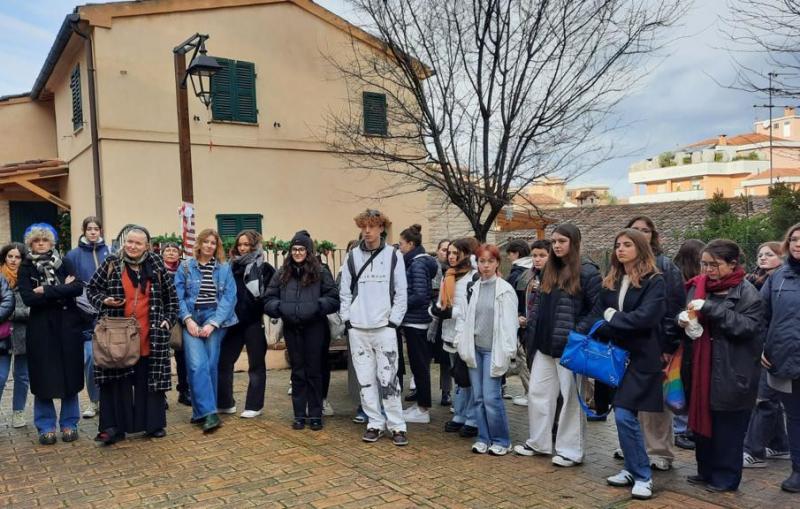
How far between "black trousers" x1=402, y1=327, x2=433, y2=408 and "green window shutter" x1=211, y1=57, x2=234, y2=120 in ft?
28.2

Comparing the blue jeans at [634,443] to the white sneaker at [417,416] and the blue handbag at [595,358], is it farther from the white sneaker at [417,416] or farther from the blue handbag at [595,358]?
the white sneaker at [417,416]

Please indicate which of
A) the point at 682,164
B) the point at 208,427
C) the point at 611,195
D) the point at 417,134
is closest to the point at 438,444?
the point at 208,427

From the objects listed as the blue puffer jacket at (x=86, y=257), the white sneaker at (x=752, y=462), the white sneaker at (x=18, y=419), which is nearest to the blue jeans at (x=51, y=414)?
the white sneaker at (x=18, y=419)

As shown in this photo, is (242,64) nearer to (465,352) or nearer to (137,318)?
(137,318)

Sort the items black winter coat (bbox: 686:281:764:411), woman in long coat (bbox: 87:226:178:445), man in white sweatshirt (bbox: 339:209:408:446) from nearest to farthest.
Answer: black winter coat (bbox: 686:281:764:411), woman in long coat (bbox: 87:226:178:445), man in white sweatshirt (bbox: 339:209:408:446)

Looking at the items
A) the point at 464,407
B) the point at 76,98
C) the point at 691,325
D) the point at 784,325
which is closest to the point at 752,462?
the point at 784,325

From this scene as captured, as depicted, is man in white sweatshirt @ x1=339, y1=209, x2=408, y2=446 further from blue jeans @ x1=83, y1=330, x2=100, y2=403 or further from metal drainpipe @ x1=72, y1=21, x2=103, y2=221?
metal drainpipe @ x1=72, y1=21, x2=103, y2=221

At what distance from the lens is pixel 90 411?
7074mm

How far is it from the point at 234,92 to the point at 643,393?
447 inches

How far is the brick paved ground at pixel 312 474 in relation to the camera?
457 centimetres

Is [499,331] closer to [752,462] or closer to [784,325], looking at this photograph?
[784,325]

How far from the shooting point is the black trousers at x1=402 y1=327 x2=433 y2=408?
667 centimetres

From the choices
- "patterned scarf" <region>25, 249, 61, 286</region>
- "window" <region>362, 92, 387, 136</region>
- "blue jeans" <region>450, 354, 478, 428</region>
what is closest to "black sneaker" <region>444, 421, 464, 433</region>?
"blue jeans" <region>450, 354, 478, 428</region>

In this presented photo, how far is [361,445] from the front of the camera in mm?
5898
